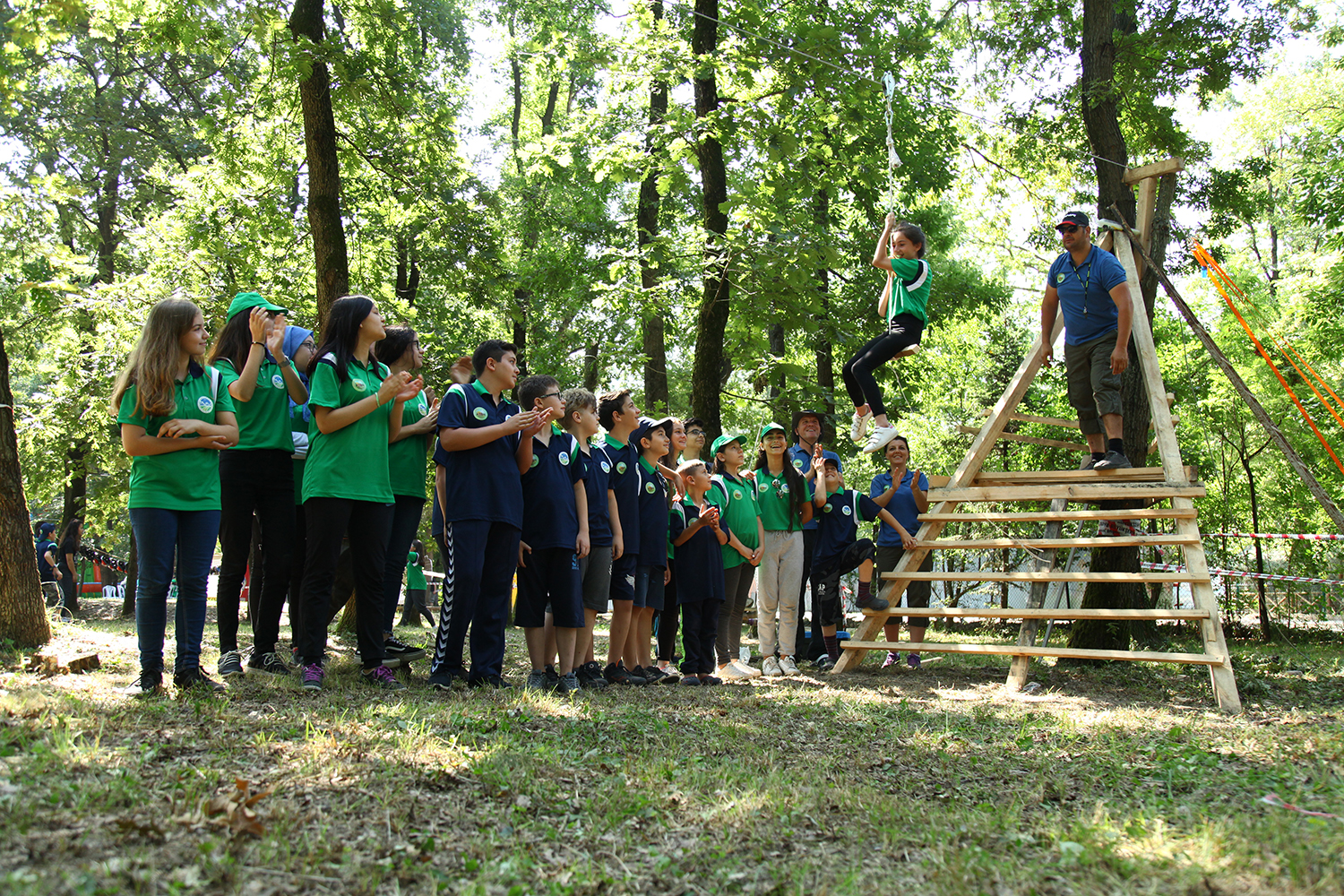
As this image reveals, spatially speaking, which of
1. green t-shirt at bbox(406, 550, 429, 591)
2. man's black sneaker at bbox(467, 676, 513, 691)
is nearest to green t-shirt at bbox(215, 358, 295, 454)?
man's black sneaker at bbox(467, 676, 513, 691)

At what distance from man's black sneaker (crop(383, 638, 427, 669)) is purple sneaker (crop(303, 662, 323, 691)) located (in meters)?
0.68

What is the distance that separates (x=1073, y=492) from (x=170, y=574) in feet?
18.5

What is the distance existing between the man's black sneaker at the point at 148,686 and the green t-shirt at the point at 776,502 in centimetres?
449

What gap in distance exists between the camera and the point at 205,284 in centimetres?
1179

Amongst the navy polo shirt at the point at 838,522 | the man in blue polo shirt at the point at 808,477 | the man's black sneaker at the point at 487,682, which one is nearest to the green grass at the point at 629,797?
the man's black sneaker at the point at 487,682

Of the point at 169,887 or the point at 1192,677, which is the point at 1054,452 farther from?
the point at 169,887

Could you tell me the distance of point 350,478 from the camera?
A: 15.3 feet

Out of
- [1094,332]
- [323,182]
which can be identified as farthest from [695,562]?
[323,182]

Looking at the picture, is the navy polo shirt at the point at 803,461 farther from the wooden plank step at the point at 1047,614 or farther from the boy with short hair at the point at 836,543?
the wooden plank step at the point at 1047,614

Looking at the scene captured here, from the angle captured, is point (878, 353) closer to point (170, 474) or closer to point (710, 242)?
point (710, 242)

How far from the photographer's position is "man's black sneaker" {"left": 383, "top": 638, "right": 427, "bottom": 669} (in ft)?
17.9

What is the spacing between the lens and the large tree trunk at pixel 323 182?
9.16 metres

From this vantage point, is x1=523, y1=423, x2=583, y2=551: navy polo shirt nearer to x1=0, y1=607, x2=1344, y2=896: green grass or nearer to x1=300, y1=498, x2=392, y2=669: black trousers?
x1=300, y1=498, x2=392, y2=669: black trousers

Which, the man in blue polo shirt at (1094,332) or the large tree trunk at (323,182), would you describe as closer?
the man in blue polo shirt at (1094,332)
